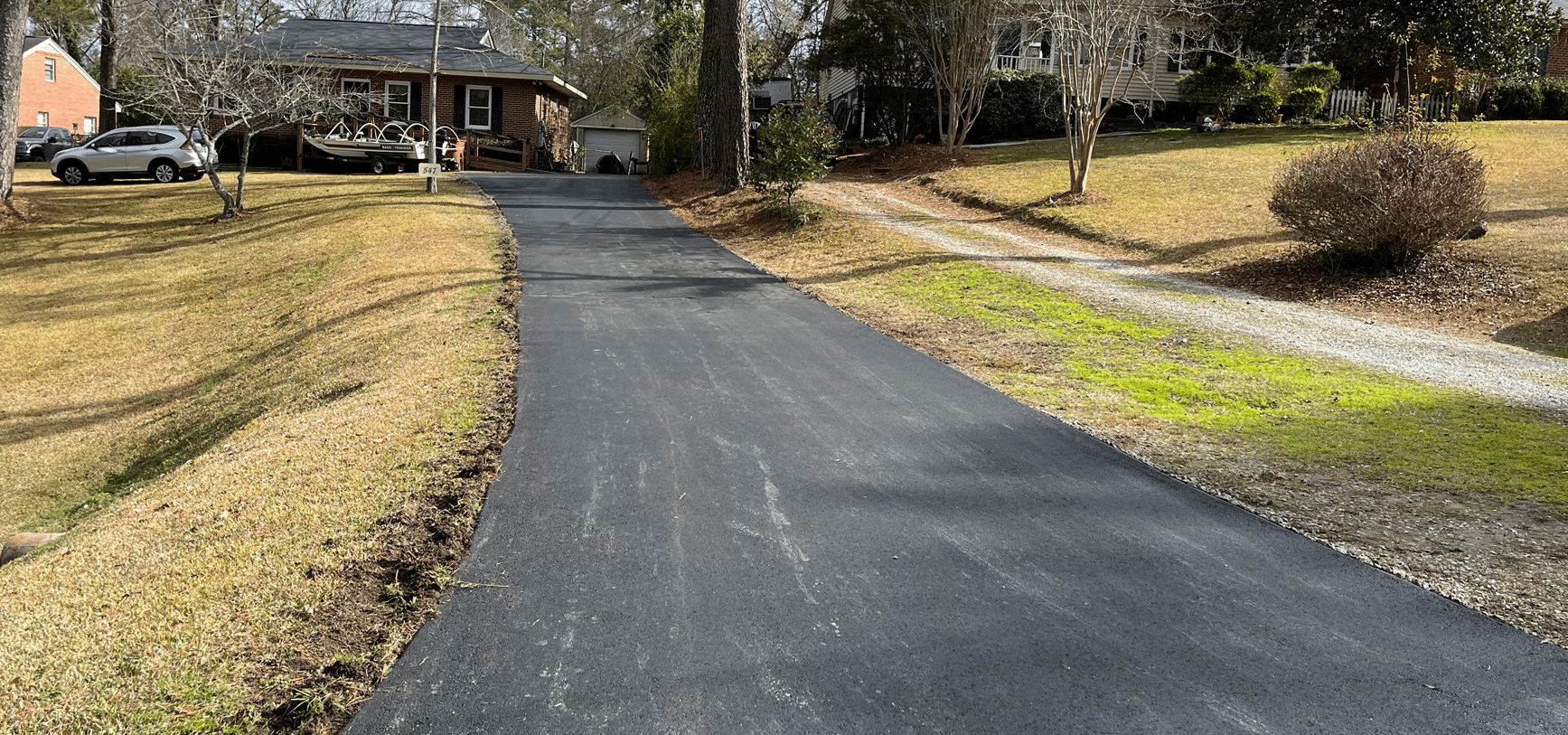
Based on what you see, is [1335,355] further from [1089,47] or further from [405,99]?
[405,99]

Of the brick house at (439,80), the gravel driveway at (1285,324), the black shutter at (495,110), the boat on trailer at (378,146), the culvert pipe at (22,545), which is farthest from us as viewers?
the black shutter at (495,110)

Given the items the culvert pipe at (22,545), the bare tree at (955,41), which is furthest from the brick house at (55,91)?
the culvert pipe at (22,545)

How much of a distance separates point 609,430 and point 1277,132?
26.8m

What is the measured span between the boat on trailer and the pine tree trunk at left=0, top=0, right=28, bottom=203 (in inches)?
301

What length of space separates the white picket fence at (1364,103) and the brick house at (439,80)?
24.0m

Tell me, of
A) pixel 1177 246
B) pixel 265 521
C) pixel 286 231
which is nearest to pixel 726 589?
pixel 265 521

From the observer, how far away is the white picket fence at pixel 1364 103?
95.3 feet

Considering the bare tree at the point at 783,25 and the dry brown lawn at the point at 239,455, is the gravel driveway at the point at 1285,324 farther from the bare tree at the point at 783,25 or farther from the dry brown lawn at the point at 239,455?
the bare tree at the point at 783,25

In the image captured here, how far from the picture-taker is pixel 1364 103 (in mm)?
30719

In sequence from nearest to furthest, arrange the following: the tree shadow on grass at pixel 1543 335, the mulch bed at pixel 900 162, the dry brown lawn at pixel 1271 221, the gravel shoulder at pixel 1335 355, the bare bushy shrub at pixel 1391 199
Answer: the gravel shoulder at pixel 1335 355 < the tree shadow on grass at pixel 1543 335 < the dry brown lawn at pixel 1271 221 < the bare bushy shrub at pixel 1391 199 < the mulch bed at pixel 900 162

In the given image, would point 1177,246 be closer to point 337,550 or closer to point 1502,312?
point 1502,312

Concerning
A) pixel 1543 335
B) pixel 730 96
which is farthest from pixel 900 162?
pixel 1543 335

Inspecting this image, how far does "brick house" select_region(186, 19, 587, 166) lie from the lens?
3259cm

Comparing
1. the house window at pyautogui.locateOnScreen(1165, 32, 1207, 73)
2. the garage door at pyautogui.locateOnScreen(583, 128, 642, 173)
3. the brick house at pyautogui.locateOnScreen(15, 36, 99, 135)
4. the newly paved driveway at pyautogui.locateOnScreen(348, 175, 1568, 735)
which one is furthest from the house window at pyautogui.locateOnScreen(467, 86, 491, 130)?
the newly paved driveway at pyautogui.locateOnScreen(348, 175, 1568, 735)
